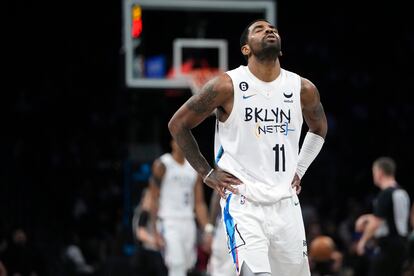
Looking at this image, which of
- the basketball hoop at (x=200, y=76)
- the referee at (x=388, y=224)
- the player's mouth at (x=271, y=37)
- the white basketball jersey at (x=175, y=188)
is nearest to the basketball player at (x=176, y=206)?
the white basketball jersey at (x=175, y=188)

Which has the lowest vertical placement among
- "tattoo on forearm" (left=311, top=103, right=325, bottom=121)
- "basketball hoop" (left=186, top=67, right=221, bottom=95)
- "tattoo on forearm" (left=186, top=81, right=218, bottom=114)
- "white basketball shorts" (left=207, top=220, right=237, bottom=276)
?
"white basketball shorts" (left=207, top=220, right=237, bottom=276)

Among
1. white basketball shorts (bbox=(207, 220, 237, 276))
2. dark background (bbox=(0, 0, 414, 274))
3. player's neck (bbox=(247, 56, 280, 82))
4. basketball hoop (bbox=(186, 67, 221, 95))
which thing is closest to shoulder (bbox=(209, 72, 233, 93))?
player's neck (bbox=(247, 56, 280, 82))

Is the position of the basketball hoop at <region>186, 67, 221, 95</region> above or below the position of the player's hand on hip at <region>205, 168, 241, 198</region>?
above

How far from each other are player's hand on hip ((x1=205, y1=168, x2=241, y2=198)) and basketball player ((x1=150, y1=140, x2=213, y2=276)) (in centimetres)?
517

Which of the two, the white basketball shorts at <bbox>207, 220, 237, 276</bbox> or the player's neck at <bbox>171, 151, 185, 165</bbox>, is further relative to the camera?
the player's neck at <bbox>171, 151, 185, 165</bbox>

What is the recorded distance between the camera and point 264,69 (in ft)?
21.7

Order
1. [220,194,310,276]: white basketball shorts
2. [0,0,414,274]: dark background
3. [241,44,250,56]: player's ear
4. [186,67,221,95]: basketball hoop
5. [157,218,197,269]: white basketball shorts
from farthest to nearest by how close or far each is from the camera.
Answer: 1. [0,0,414,274]: dark background
2. [186,67,221,95]: basketball hoop
3. [157,218,197,269]: white basketball shorts
4. [241,44,250,56]: player's ear
5. [220,194,310,276]: white basketball shorts

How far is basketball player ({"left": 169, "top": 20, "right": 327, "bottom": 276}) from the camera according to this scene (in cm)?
647

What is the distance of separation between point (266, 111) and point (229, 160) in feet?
1.43

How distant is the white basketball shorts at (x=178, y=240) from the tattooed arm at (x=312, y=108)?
5.21 meters

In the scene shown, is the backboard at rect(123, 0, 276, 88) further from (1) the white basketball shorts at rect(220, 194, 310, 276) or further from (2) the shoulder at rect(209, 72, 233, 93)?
(1) the white basketball shorts at rect(220, 194, 310, 276)

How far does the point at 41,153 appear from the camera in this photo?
834 inches

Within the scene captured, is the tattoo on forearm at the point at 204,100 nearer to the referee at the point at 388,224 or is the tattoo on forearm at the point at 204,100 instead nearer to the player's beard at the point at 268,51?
the player's beard at the point at 268,51

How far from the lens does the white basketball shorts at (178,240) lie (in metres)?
11.9
